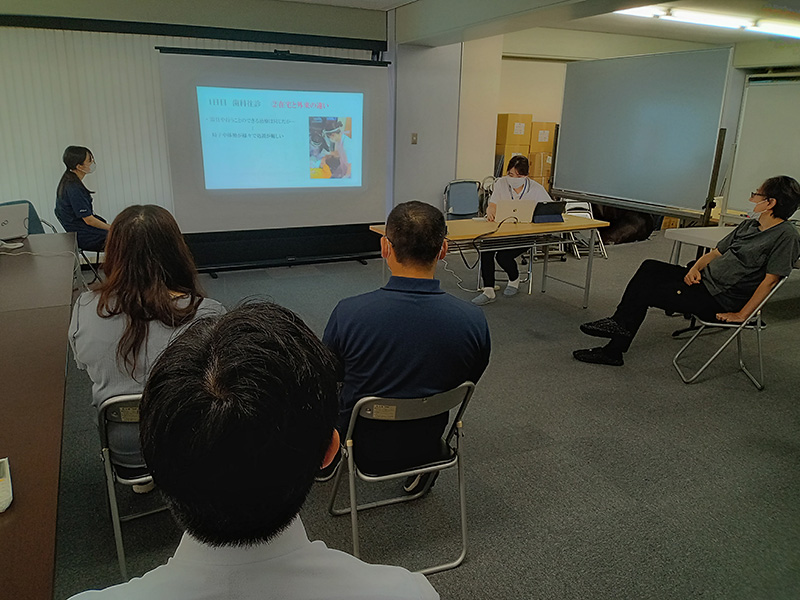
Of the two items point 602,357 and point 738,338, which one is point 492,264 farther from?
point 738,338

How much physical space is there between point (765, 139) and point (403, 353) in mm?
5512

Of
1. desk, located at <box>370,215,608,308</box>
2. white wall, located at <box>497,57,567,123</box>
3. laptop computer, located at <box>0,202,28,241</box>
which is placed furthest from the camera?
white wall, located at <box>497,57,567,123</box>

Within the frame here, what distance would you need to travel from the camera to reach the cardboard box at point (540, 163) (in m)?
7.54

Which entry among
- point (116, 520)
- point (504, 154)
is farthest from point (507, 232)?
point (504, 154)

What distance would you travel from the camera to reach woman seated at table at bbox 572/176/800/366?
122 inches

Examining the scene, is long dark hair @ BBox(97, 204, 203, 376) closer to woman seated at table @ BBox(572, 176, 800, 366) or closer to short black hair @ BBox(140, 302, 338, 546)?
short black hair @ BBox(140, 302, 338, 546)

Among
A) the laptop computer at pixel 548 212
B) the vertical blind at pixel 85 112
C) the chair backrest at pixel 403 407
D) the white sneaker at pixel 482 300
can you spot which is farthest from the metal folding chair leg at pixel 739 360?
the vertical blind at pixel 85 112

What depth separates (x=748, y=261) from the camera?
321 centimetres

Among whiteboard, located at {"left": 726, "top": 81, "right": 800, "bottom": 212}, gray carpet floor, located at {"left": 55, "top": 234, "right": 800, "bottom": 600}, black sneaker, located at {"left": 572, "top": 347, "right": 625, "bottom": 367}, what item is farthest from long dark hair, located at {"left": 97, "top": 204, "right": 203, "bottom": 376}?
whiteboard, located at {"left": 726, "top": 81, "right": 800, "bottom": 212}

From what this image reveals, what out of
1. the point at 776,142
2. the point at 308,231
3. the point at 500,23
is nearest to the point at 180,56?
the point at 308,231

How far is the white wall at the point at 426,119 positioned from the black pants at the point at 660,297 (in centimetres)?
322

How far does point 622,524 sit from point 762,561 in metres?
0.46

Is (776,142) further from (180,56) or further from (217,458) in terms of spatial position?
(217,458)

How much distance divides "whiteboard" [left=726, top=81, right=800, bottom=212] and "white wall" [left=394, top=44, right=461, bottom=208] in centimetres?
293
